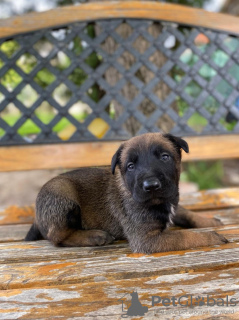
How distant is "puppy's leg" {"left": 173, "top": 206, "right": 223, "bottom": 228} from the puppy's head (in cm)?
49

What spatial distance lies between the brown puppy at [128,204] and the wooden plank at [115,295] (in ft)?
1.57

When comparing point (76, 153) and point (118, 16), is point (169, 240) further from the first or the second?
point (118, 16)

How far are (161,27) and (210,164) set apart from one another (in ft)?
18.5

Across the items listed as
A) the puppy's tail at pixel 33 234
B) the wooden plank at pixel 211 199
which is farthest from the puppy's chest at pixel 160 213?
the wooden plank at pixel 211 199

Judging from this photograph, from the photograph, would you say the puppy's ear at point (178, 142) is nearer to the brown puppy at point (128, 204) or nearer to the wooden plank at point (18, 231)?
the brown puppy at point (128, 204)

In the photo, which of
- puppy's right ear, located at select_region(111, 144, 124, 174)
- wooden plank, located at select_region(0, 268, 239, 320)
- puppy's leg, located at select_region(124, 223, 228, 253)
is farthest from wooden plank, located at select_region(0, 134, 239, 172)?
wooden plank, located at select_region(0, 268, 239, 320)

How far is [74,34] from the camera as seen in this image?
428 cm

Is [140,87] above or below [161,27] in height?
below

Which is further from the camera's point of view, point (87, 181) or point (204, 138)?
point (204, 138)

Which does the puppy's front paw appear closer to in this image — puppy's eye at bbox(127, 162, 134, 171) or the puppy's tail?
puppy's eye at bbox(127, 162, 134, 171)

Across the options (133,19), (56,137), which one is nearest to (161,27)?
(133,19)

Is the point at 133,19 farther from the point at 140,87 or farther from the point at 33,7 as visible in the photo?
the point at 33,7

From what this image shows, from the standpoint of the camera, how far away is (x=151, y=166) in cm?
255

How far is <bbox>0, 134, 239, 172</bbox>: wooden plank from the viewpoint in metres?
4.11
